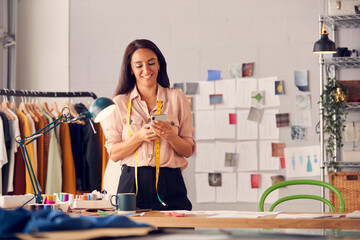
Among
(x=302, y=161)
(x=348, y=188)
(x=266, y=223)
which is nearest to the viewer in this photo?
(x=266, y=223)

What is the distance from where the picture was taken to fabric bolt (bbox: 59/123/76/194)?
4.88 meters

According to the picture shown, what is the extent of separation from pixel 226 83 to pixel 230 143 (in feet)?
1.84

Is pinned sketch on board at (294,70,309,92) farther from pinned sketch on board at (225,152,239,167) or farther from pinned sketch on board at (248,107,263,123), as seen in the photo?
pinned sketch on board at (225,152,239,167)

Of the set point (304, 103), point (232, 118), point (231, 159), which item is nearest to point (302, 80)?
point (304, 103)

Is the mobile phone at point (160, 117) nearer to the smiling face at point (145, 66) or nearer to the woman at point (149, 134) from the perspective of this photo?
the woman at point (149, 134)

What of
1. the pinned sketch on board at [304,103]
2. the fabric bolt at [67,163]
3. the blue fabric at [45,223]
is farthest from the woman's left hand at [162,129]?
the pinned sketch on board at [304,103]

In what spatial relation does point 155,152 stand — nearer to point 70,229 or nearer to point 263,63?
point 70,229

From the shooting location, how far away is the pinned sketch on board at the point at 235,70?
208 inches

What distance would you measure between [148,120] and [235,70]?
2.40 m

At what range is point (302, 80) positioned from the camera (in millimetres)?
5168

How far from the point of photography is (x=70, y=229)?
2.95 ft

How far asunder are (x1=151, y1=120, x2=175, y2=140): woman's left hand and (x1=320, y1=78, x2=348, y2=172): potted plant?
2.30 metres

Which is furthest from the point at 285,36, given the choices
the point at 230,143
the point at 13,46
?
the point at 13,46

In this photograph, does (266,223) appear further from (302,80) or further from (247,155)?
(302,80)
